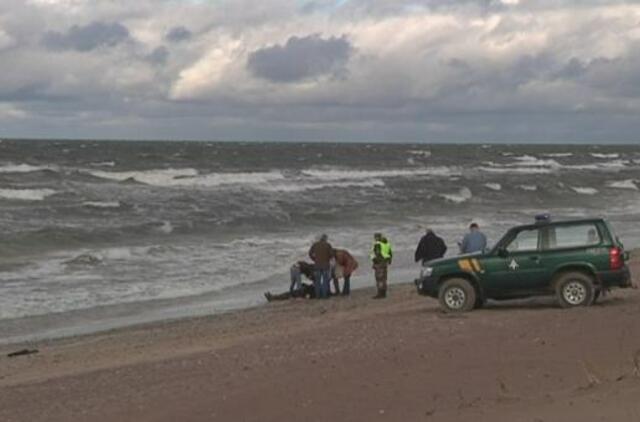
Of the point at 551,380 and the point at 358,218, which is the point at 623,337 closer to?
the point at 551,380

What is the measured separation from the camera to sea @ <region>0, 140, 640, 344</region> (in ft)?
66.5

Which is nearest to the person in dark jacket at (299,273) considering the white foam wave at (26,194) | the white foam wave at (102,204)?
the white foam wave at (102,204)

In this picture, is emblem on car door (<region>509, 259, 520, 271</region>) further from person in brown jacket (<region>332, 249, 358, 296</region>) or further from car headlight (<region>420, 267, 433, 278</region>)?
person in brown jacket (<region>332, 249, 358, 296</region>)

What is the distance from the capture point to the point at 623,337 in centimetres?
1170

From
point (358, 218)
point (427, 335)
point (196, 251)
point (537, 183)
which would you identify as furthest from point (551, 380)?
point (537, 183)

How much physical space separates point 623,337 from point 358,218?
2917 centimetres

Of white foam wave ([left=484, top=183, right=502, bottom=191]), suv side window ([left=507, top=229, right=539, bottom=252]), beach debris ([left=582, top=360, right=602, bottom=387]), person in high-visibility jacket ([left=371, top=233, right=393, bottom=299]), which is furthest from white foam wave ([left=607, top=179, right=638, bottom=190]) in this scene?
beach debris ([left=582, top=360, right=602, bottom=387])

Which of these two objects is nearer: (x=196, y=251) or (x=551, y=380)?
(x=551, y=380)

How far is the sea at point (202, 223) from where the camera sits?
66.5 feet

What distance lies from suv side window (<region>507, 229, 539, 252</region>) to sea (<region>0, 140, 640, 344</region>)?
6.40 metres

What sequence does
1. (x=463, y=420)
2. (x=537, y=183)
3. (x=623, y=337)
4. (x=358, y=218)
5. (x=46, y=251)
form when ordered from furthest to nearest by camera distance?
1. (x=537, y=183)
2. (x=358, y=218)
3. (x=46, y=251)
4. (x=623, y=337)
5. (x=463, y=420)

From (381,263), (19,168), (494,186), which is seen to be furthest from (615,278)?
(19,168)

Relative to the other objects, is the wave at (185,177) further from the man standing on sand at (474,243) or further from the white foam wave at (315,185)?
the man standing on sand at (474,243)

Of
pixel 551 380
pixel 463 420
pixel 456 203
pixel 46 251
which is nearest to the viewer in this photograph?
pixel 463 420
